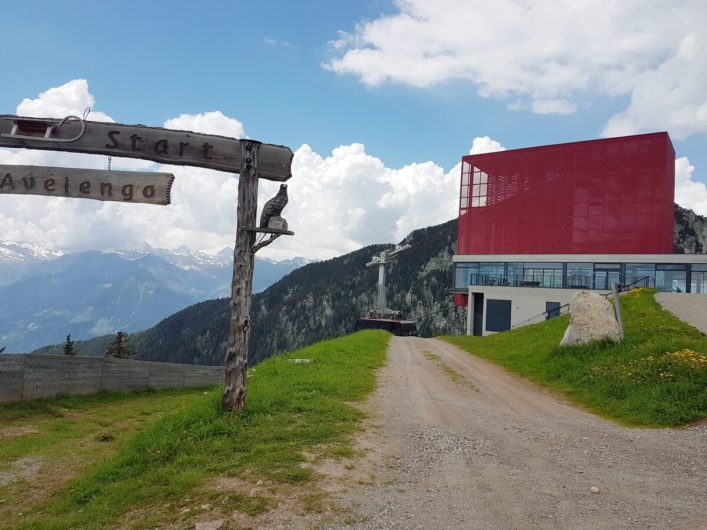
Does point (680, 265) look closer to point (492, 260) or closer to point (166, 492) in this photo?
point (492, 260)

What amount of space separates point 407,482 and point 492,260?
50.7 meters

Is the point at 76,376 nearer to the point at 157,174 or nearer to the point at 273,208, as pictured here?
the point at 157,174

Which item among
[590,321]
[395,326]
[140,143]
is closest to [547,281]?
[395,326]

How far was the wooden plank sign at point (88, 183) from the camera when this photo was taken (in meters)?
10.1

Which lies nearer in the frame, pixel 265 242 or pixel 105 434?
pixel 265 242

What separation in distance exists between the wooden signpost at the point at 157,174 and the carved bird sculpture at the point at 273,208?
5.8 inches

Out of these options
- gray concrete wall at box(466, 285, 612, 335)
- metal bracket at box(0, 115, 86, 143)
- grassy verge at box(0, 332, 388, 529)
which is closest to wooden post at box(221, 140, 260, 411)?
grassy verge at box(0, 332, 388, 529)

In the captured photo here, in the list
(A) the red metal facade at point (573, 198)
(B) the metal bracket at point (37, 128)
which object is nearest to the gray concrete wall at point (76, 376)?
(B) the metal bracket at point (37, 128)

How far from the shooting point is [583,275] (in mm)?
48906

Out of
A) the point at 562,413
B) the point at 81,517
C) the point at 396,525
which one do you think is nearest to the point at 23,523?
the point at 81,517

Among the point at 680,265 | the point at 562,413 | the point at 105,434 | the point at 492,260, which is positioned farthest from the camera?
the point at 492,260

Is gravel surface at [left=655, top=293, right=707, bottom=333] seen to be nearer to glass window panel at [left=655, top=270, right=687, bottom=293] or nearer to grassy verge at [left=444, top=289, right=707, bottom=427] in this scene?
grassy verge at [left=444, top=289, right=707, bottom=427]

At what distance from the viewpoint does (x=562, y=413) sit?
11844mm

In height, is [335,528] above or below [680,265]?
below
